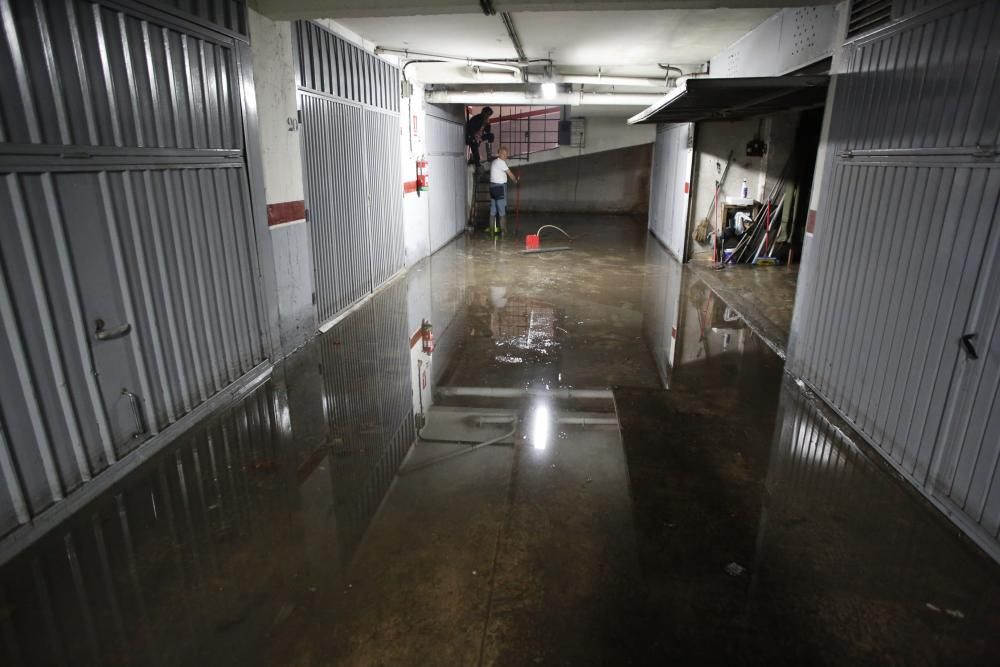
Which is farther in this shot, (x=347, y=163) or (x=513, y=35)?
(x=513, y=35)

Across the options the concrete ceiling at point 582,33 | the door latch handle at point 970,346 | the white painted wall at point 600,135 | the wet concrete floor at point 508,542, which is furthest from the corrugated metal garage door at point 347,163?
the white painted wall at point 600,135

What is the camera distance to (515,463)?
12.0 feet

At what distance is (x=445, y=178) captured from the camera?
486 inches

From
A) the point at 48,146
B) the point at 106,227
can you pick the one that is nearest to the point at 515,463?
the point at 106,227

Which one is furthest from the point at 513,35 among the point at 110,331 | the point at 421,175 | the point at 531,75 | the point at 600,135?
the point at 600,135

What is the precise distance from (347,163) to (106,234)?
383 cm

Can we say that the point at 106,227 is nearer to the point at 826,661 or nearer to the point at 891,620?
the point at 826,661

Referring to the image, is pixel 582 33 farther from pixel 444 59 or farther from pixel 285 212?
pixel 285 212

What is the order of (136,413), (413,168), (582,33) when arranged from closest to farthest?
(136,413) → (582,33) → (413,168)

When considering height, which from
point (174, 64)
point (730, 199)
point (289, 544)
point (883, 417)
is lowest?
point (289, 544)

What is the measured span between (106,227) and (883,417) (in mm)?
4800

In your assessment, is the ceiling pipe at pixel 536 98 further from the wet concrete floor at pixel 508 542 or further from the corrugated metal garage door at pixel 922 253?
the wet concrete floor at pixel 508 542

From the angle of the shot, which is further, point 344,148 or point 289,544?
point 344,148

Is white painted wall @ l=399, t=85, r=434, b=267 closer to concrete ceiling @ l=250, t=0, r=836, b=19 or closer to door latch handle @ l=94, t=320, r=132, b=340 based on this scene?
concrete ceiling @ l=250, t=0, r=836, b=19
